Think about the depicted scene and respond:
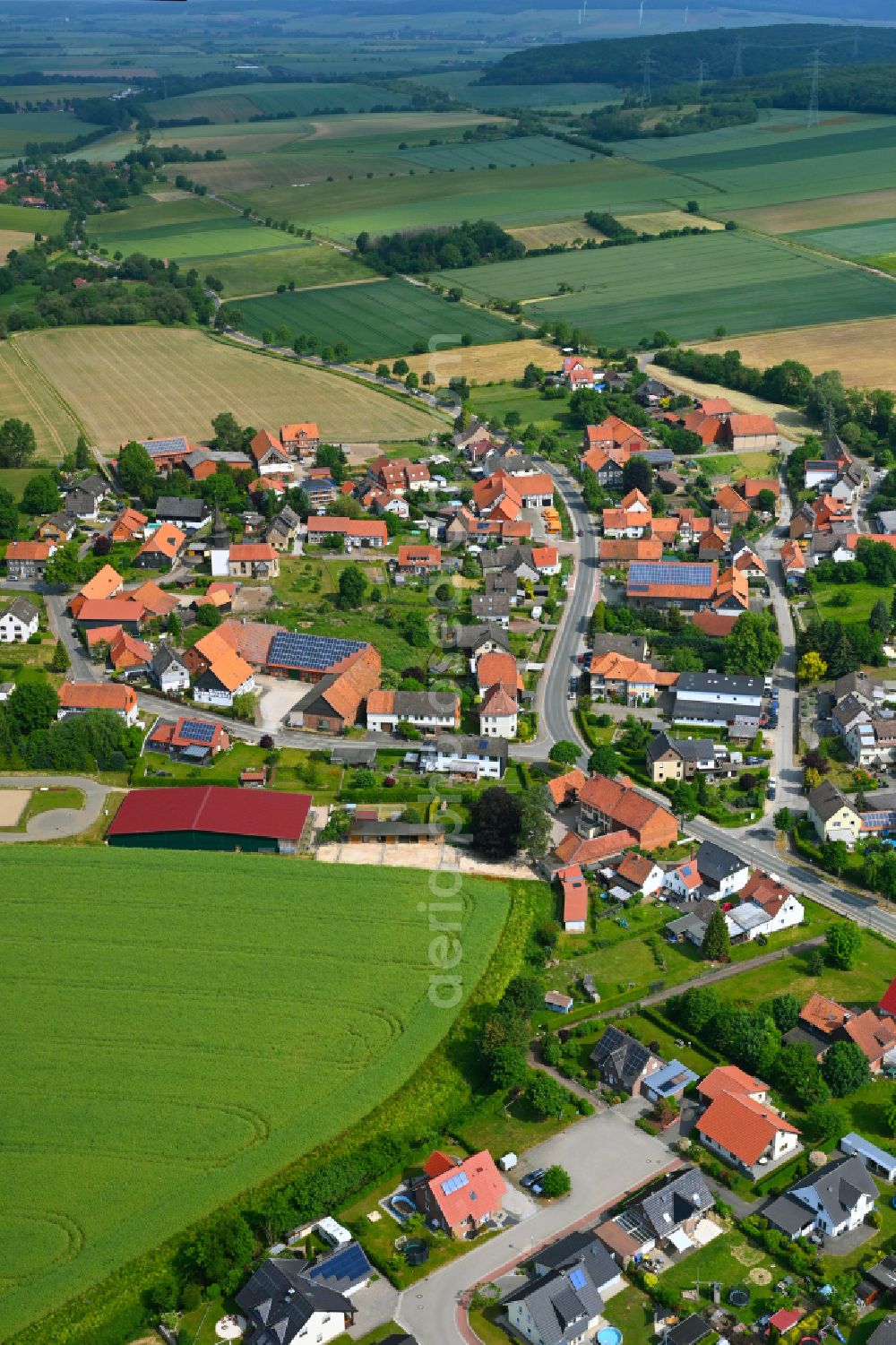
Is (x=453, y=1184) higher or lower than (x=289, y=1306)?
higher

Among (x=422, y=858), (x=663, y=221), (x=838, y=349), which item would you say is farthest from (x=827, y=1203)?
(x=663, y=221)

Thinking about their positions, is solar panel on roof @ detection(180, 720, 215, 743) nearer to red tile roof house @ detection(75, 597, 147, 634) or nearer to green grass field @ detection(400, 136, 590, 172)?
red tile roof house @ detection(75, 597, 147, 634)

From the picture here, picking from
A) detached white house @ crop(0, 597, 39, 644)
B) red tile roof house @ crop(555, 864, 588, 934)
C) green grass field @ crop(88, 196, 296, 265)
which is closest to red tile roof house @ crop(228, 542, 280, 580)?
detached white house @ crop(0, 597, 39, 644)

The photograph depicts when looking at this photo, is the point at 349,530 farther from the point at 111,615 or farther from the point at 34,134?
the point at 34,134

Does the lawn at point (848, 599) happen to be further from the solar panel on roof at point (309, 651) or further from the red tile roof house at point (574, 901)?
the red tile roof house at point (574, 901)

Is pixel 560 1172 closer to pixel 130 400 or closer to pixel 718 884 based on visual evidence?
pixel 718 884
